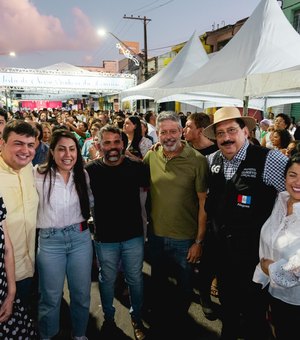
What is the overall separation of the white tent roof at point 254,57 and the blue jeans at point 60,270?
3.30 metres

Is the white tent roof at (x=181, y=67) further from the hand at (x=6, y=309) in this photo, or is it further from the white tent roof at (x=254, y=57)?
the hand at (x=6, y=309)

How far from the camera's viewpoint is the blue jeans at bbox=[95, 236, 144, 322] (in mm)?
2615

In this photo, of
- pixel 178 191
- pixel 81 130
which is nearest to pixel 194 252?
pixel 178 191

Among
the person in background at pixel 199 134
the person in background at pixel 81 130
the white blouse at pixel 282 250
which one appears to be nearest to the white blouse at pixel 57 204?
the white blouse at pixel 282 250

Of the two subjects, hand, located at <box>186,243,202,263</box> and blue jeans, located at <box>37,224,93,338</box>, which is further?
hand, located at <box>186,243,202,263</box>

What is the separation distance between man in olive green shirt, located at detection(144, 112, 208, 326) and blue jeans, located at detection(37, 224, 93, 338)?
0.74 m

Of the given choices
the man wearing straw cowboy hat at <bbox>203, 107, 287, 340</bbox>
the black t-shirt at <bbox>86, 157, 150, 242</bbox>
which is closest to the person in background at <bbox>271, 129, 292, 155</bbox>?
the man wearing straw cowboy hat at <bbox>203, 107, 287, 340</bbox>

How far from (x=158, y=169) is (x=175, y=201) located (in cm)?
35

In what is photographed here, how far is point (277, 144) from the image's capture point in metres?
4.62

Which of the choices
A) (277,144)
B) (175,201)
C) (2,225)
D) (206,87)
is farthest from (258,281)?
(206,87)

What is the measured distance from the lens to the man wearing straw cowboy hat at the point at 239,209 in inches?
87.3

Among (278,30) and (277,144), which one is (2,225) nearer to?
(277,144)

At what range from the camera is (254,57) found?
4.53 metres

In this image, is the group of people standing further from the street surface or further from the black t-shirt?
the street surface
